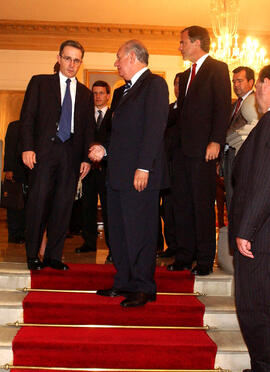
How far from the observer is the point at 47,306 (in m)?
3.08

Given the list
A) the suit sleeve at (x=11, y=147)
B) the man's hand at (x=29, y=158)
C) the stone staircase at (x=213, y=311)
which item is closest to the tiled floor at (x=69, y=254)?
the stone staircase at (x=213, y=311)

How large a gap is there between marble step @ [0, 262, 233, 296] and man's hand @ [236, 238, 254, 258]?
128cm

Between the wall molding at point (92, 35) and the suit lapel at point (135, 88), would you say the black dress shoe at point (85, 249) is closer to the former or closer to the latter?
the suit lapel at point (135, 88)

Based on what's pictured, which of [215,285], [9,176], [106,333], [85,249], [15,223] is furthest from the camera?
[15,223]

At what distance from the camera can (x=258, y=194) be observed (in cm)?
217

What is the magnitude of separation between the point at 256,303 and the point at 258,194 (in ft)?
1.66

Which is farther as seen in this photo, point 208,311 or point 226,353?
point 208,311

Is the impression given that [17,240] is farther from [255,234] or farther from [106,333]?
[255,234]

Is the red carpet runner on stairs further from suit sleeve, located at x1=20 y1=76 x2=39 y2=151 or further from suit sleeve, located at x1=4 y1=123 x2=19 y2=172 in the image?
suit sleeve, located at x1=4 y1=123 x2=19 y2=172

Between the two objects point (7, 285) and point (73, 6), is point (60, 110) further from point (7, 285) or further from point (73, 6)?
point (73, 6)

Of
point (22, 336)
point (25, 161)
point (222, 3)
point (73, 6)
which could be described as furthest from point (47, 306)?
point (73, 6)

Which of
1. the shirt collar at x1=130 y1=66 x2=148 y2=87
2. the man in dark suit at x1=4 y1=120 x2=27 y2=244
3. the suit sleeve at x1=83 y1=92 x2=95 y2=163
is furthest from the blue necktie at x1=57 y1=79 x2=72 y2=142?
the man in dark suit at x1=4 y1=120 x2=27 y2=244

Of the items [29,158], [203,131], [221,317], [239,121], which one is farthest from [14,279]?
[239,121]

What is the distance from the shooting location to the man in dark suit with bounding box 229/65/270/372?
2.18 meters
